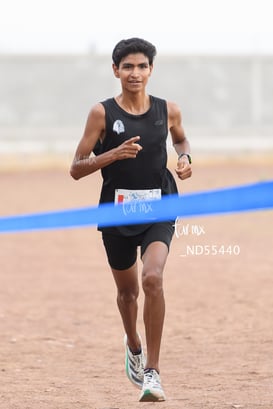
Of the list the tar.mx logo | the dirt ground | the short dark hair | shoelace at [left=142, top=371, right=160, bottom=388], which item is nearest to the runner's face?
the short dark hair

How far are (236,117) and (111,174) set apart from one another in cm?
3197

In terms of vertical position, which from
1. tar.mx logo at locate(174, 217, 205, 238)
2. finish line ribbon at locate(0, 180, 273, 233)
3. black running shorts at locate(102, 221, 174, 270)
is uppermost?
finish line ribbon at locate(0, 180, 273, 233)

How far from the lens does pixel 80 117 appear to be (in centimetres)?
3781

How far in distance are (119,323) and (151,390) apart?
12.8 feet

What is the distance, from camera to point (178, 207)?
6.76 meters

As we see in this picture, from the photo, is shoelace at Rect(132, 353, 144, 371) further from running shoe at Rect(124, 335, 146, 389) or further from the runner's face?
the runner's face

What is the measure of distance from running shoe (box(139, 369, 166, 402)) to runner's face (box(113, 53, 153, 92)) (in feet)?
5.75

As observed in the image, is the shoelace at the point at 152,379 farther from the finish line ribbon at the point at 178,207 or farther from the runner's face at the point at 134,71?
the runner's face at the point at 134,71

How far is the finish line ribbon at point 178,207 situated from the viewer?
6.65 m

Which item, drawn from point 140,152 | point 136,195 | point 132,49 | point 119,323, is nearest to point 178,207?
point 136,195

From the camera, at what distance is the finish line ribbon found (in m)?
6.65

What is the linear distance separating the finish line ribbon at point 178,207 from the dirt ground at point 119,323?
1218 mm

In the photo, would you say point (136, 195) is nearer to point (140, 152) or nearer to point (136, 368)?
point (140, 152)

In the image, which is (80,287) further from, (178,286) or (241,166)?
(241,166)
